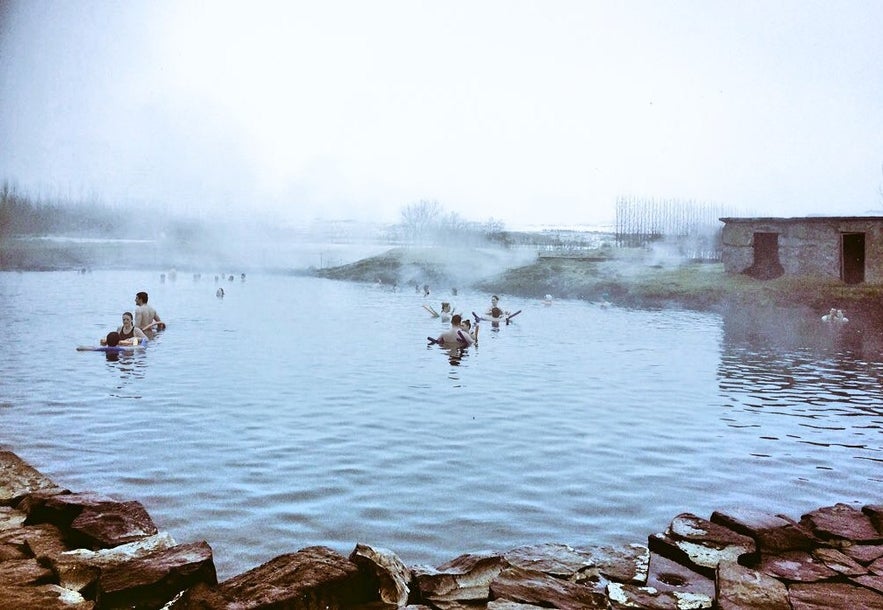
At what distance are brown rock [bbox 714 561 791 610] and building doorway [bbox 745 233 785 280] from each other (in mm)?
28666

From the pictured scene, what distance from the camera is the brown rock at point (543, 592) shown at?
453 centimetres

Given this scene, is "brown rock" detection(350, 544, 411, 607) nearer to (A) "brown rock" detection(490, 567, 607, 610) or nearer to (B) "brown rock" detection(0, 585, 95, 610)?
(A) "brown rock" detection(490, 567, 607, 610)

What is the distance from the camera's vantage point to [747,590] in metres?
4.59

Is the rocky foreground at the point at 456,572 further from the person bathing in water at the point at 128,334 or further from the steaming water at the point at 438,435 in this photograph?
the person bathing in water at the point at 128,334

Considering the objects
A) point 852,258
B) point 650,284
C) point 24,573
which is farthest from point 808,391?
point 650,284

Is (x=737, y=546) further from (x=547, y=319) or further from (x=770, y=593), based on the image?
(x=547, y=319)

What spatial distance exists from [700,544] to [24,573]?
4.26m

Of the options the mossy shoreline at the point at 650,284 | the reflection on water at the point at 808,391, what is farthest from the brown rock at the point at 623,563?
the mossy shoreline at the point at 650,284

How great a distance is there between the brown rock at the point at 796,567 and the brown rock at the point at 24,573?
14.5 ft

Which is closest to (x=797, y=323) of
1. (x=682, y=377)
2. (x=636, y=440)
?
(x=682, y=377)

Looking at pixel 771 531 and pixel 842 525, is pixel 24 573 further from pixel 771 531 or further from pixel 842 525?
pixel 842 525

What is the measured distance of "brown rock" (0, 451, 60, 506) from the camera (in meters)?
6.00

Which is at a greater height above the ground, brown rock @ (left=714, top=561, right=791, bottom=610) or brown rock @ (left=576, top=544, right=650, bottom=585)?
brown rock @ (left=714, top=561, right=791, bottom=610)

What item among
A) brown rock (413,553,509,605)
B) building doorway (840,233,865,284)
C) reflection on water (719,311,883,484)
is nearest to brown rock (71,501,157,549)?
brown rock (413,553,509,605)
